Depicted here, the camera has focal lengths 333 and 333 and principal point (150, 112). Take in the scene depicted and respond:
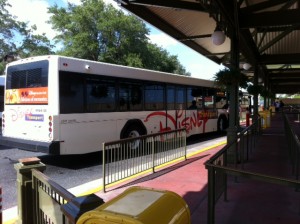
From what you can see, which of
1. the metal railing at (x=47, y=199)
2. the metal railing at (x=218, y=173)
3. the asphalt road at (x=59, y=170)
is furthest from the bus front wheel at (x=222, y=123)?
the metal railing at (x=47, y=199)

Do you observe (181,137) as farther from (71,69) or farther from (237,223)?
(237,223)

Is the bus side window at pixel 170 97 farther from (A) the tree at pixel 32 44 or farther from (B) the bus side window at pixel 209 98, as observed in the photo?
(A) the tree at pixel 32 44

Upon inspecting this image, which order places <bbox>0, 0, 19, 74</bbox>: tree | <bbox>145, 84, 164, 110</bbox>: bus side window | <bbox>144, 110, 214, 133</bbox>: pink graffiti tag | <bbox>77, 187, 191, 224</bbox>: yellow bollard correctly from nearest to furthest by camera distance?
<bbox>77, 187, 191, 224</bbox>: yellow bollard, <bbox>145, 84, 164, 110</bbox>: bus side window, <bbox>144, 110, 214, 133</bbox>: pink graffiti tag, <bbox>0, 0, 19, 74</bbox>: tree

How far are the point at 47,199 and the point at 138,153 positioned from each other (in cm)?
419

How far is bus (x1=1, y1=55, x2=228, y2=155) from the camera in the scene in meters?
8.26

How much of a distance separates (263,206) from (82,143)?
505 cm

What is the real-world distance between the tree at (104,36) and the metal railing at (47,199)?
105ft

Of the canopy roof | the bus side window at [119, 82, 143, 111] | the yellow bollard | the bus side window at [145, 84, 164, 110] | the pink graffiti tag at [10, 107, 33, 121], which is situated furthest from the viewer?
the bus side window at [145, 84, 164, 110]

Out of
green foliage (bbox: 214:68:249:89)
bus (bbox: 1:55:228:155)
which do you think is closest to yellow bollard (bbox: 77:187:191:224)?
bus (bbox: 1:55:228:155)

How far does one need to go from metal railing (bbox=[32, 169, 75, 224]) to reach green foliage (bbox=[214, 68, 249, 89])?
569 cm

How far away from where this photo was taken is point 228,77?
27.6 feet

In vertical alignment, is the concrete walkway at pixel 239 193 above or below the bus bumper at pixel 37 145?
below

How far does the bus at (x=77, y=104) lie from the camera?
826cm

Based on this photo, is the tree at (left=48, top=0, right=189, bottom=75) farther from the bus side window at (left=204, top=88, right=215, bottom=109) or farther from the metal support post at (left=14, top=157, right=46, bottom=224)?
the metal support post at (left=14, top=157, right=46, bottom=224)
